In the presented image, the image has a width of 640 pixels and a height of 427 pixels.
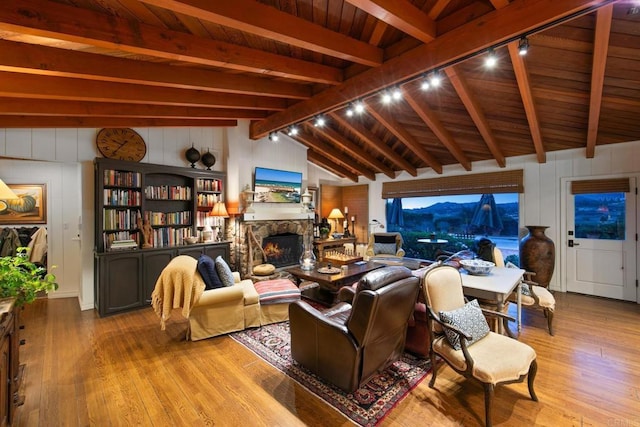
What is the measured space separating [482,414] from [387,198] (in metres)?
5.51

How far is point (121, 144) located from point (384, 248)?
17.6 feet

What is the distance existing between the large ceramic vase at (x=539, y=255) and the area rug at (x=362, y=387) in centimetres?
314

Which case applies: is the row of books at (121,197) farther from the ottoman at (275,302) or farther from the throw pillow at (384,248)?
the throw pillow at (384,248)

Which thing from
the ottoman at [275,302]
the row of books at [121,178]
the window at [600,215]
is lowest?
the ottoman at [275,302]

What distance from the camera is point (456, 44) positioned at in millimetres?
2447

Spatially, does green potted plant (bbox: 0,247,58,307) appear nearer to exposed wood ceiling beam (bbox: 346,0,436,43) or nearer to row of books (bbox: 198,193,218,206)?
exposed wood ceiling beam (bbox: 346,0,436,43)

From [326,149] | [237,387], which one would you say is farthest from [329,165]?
[237,387]

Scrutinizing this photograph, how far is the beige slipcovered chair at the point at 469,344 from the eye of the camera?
1817 mm

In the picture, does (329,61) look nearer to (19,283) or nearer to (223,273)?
(223,273)

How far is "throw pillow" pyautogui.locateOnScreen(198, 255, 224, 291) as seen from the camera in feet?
10.2

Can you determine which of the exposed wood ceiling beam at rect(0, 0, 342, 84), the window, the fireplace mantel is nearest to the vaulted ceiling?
the exposed wood ceiling beam at rect(0, 0, 342, 84)

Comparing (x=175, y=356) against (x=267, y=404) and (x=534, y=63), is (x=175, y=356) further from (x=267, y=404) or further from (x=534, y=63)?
(x=534, y=63)

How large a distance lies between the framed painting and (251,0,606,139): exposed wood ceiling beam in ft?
16.1

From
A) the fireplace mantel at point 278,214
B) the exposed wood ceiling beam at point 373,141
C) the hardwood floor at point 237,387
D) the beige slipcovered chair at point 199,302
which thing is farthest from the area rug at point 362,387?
the exposed wood ceiling beam at point 373,141
